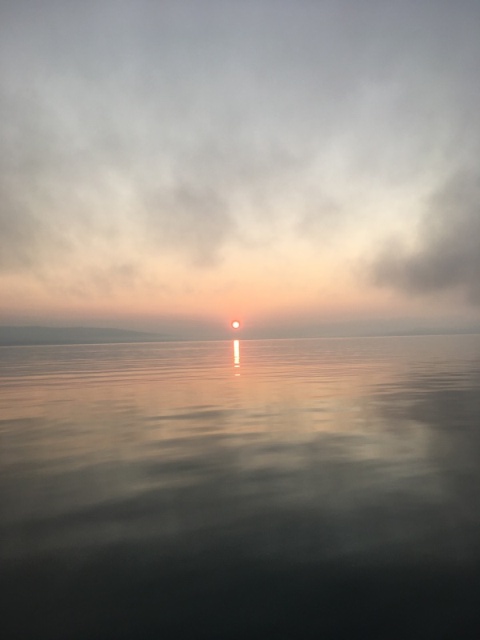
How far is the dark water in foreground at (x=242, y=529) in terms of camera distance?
187 inches

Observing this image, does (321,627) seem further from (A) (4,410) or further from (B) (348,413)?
(A) (4,410)

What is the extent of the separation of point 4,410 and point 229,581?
16.6 meters

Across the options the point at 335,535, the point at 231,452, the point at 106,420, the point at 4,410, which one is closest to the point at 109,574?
the point at 335,535

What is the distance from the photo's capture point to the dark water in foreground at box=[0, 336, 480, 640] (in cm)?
475

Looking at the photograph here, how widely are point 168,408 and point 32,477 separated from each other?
894 centimetres

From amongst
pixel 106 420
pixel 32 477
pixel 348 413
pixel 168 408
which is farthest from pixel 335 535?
pixel 168 408

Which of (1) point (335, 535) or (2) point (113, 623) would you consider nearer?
(2) point (113, 623)

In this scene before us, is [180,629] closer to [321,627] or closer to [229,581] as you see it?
[229,581]

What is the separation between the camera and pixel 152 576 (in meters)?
5.53

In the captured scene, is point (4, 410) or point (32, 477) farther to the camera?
point (4, 410)

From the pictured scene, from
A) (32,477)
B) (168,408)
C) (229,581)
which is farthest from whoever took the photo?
(168,408)

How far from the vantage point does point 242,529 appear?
6840 millimetres

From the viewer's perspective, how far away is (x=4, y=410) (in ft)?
61.7

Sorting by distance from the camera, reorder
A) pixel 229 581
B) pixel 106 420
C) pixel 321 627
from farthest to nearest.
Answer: pixel 106 420 → pixel 229 581 → pixel 321 627
